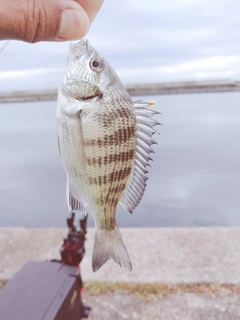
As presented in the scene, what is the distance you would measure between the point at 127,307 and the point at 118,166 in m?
2.30

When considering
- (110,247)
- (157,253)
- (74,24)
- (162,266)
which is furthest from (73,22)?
(157,253)

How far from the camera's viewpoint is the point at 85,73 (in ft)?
3.84

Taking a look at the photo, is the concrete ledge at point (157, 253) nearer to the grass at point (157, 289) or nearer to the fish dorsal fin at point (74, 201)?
the grass at point (157, 289)

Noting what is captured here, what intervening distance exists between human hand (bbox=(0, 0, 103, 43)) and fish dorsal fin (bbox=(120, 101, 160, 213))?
0.34m

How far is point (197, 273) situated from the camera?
332 cm

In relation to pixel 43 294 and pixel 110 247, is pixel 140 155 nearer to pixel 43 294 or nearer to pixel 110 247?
pixel 110 247

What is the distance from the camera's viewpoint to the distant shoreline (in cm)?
130

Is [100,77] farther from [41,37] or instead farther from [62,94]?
[41,37]

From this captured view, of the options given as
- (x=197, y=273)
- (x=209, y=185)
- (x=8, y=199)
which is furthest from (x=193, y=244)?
(x=8, y=199)

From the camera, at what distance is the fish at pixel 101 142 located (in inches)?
42.4

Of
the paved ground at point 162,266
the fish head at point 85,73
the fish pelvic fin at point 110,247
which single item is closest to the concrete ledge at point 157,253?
the paved ground at point 162,266

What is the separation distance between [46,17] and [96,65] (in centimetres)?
24

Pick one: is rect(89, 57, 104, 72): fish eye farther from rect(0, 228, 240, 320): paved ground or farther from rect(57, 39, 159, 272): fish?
rect(0, 228, 240, 320): paved ground

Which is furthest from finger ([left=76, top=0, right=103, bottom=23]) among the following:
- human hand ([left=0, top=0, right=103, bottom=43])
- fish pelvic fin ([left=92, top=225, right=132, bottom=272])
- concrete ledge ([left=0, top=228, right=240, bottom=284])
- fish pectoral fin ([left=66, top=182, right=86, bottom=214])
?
concrete ledge ([left=0, top=228, right=240, bottom=284])
